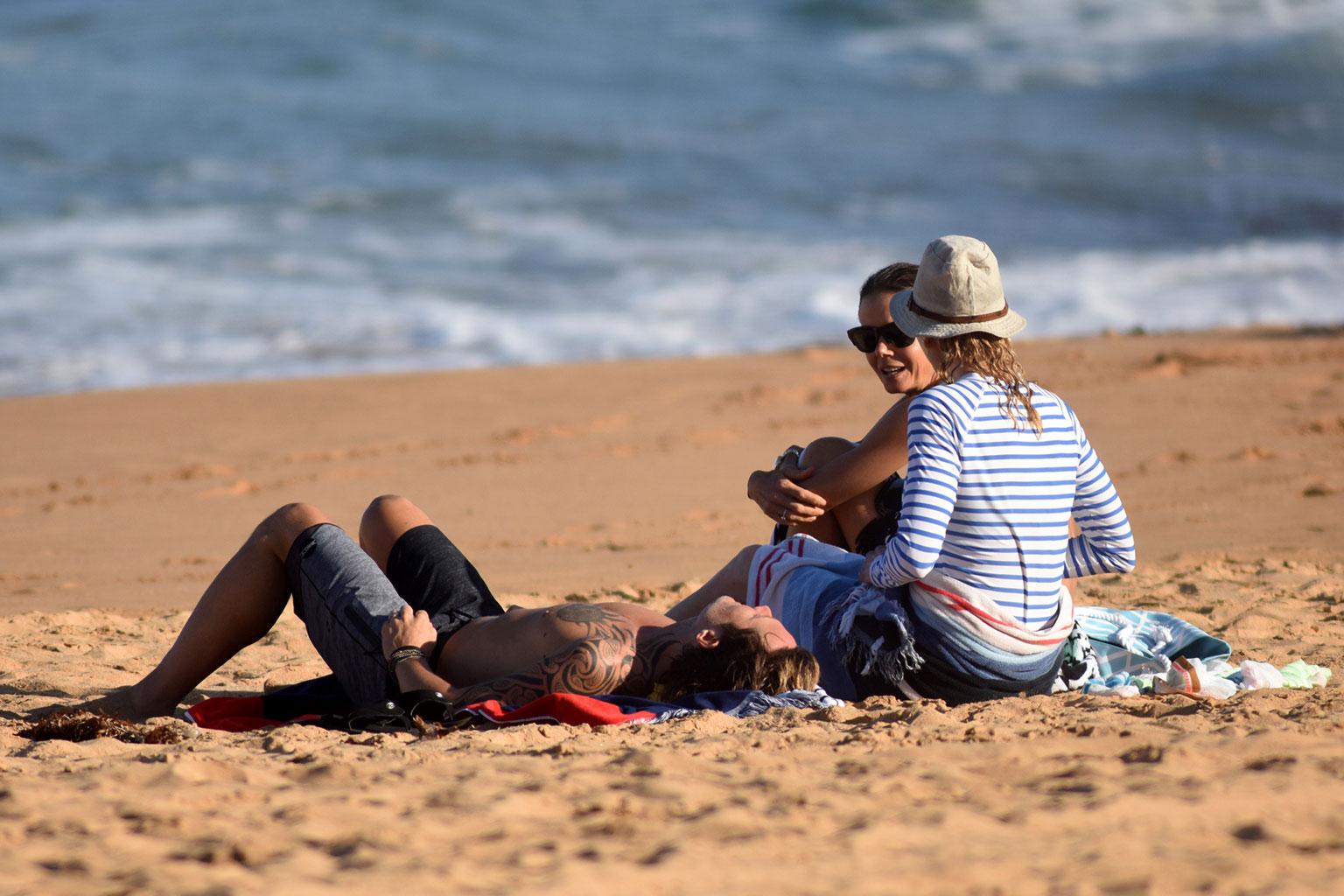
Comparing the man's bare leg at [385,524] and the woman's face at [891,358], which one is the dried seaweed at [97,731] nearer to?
the man's bare leg at [385,524]

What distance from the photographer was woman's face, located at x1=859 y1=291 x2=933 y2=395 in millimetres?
4035

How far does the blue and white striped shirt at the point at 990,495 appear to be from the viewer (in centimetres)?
328

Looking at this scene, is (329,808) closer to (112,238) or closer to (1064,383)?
(1064,383)

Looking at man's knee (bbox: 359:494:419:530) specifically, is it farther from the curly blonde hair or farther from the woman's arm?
the curly blonde hair

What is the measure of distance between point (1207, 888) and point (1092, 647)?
6.01 feet

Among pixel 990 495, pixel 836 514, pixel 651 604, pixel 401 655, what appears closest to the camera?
pixel 990 495

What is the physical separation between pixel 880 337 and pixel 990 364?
24.5 inches

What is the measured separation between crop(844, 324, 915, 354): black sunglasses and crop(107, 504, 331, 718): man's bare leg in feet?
5.25

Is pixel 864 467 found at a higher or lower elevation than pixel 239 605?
higher

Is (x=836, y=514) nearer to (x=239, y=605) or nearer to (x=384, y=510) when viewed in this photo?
(x=384, y=510)

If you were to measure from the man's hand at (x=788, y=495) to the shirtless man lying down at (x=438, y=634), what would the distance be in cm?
45

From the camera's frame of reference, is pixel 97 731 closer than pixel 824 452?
Yes

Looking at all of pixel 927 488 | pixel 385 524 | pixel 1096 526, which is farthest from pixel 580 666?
pixel 1096 526

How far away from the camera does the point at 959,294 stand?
342 cm
